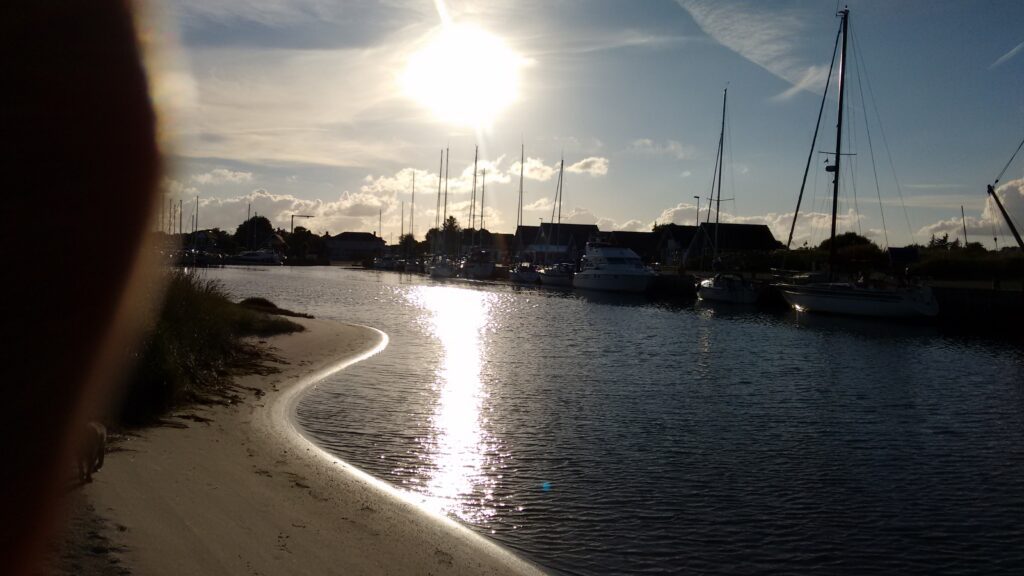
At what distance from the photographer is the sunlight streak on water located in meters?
12.1

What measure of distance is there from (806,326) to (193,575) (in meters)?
45.3

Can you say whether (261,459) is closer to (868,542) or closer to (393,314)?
(868,542)

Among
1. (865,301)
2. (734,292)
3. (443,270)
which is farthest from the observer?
(443,270)

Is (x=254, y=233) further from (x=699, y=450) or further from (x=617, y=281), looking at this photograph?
(x=699, y=450)

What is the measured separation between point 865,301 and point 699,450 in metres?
41.5

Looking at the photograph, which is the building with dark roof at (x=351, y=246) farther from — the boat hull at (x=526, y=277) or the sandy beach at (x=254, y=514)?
the sandy beach at (x=254, y=514)

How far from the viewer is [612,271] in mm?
78312

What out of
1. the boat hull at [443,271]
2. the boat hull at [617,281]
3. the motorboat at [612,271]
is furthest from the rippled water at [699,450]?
the boat hull at [443,271]

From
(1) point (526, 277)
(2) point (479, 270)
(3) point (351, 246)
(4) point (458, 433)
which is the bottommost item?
(4) point (458, 433)

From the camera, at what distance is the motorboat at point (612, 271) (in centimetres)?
7638

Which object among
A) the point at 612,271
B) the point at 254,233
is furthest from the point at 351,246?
the point at 612,271

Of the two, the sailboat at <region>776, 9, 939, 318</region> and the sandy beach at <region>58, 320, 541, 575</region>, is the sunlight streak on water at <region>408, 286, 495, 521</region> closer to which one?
the sandy beach at <region>58, 320, 541, 575</region>

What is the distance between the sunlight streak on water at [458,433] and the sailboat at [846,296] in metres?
28.2

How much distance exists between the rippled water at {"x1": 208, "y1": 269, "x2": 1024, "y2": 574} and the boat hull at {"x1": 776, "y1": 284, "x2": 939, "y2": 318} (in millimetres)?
18075
